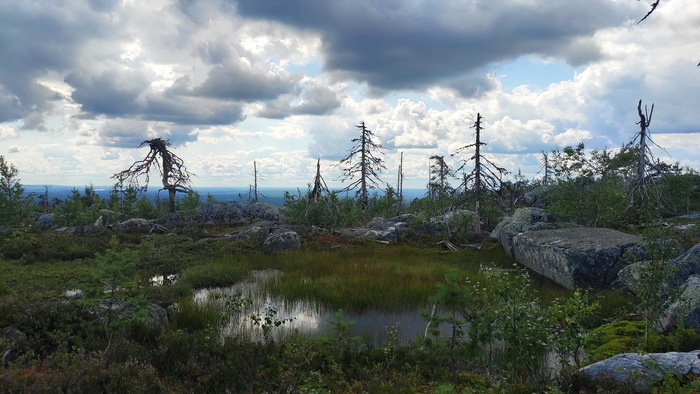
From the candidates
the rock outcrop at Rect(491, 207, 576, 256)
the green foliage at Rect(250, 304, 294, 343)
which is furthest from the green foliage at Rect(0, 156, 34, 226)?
the rock outcrop at Rect(491, 207, 576, 256)

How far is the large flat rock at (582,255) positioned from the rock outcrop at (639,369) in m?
6.62

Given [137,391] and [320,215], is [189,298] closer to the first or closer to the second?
[137,391]

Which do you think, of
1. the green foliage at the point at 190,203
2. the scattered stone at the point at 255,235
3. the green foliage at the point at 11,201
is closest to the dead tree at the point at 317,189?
the scattered stone at the point at 255,235

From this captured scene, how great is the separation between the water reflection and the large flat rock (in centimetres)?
591

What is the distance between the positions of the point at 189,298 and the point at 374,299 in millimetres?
5645

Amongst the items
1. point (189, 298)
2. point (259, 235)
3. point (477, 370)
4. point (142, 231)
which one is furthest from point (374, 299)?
point (142, 231)

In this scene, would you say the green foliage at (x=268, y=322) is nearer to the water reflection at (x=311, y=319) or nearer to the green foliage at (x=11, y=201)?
the water reflection at (x=311, y=319)

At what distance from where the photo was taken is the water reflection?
8617mm

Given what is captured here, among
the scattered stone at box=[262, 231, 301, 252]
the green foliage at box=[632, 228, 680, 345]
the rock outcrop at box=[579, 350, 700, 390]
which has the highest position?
the green foliage at box=[632, 228, 680, 345]

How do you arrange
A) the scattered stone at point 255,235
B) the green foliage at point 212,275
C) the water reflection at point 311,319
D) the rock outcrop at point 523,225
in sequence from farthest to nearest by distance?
the scattered stone at point 255,235
the rock outcrop at point 523,225
the green foliage at point 212,275
the water reflection at point 311,319

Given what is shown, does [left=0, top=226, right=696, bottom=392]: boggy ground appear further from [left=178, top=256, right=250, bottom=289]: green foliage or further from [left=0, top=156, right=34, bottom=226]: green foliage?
[left=0, top=156, right=34, bottom=226]: green foliage

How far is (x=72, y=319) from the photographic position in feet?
24.4

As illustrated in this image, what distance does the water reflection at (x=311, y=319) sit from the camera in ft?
28.3

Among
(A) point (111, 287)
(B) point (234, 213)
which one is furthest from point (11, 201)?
(A) point (111, 287)
